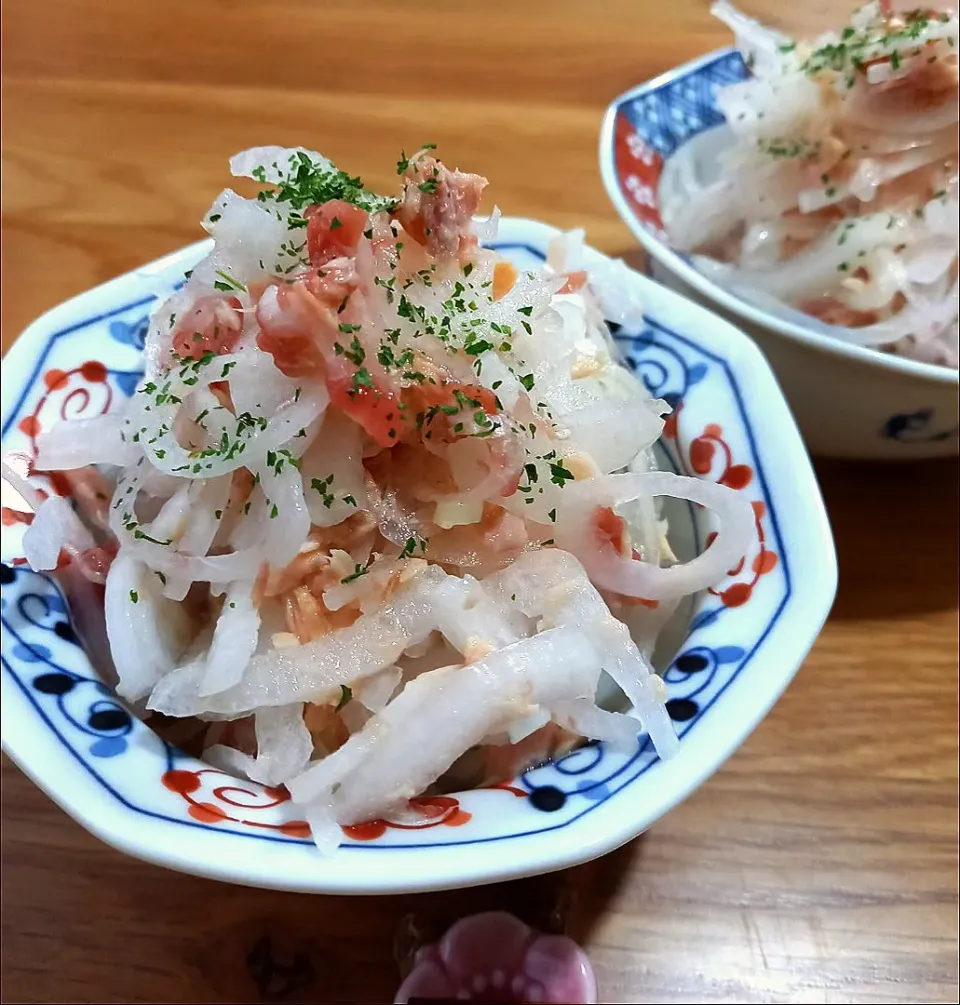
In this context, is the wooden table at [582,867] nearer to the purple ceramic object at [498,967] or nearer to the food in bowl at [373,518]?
the purple ceramic object at [498,967]

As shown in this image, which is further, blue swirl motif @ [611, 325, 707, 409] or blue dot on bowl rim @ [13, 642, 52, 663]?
blue swirl motif @ [611, 325, 707, 409]

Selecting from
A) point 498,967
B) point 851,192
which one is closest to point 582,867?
point 498,967

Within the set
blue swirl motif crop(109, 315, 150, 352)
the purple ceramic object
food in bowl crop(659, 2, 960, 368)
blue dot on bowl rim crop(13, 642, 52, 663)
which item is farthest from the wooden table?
blue swirl motif crop(109, 315, 150, 352)

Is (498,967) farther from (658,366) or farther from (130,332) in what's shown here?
(130,332)

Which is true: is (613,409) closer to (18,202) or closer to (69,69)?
(18,202)

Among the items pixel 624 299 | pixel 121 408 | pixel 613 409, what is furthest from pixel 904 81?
pixel 121 408

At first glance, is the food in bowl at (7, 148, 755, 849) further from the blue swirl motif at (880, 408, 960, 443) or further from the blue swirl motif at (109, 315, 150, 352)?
the blue swirl motif at (880, 408, 960, 443)
